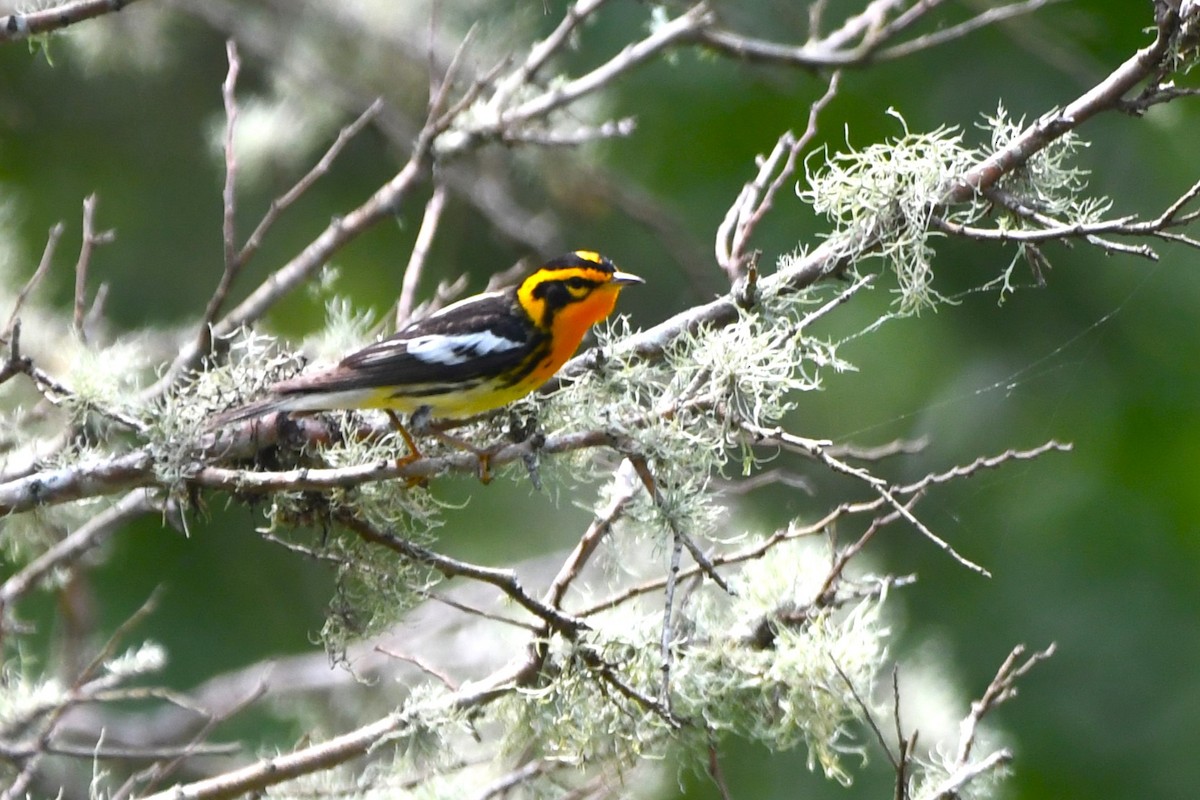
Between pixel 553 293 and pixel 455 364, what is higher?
pixel 553 293

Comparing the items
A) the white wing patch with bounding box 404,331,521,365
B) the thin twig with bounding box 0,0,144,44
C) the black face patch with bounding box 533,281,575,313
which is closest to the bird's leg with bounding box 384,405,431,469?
the white wing patch with bounding box 404,331,521,365

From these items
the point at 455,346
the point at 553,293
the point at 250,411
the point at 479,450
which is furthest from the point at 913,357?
the point at 250,411

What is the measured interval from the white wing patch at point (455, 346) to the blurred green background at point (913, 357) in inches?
148

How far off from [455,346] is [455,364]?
0.12 metres

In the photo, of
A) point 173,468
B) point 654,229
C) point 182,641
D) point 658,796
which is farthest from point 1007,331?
point 173,468

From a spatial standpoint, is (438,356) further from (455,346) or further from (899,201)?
(899,201)

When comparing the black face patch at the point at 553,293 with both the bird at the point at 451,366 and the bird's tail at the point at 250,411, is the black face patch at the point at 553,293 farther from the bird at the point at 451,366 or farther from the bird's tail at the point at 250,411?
the bird's tail at the point at 250,411

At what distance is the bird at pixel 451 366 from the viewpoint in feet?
10.1

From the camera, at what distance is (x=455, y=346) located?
336 cm

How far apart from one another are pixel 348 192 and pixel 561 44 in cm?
446

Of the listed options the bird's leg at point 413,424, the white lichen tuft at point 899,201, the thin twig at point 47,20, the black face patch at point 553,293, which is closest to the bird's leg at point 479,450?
the bird's leg at point 413,424

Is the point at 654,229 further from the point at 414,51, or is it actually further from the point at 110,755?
the point at 110,755

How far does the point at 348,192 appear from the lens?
26.8 feet

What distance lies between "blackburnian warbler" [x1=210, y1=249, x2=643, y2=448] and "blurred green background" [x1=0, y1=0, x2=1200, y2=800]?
3.57 m
